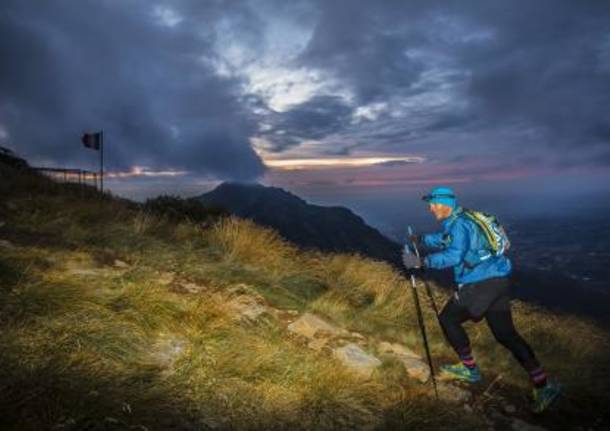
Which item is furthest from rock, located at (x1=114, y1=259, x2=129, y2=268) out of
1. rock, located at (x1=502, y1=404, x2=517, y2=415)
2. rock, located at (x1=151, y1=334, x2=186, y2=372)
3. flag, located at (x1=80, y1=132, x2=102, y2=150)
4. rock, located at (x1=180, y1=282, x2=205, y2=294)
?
flag, located at (x1=80, y1=132, x2=102, y2=150)

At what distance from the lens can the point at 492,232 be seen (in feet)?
16.0

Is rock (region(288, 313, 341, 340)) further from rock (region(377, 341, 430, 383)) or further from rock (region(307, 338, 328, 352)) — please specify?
rock (region(377, 341, 430, 383))

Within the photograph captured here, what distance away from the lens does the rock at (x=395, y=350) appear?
593 centimetres

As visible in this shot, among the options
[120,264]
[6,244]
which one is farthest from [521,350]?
[6,244]

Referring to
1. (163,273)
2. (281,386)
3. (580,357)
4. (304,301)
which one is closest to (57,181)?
(163,273)

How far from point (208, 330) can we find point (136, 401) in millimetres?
1629

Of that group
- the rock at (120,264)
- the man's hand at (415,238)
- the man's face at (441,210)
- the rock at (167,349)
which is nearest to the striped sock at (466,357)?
the man's hand at (415,238)

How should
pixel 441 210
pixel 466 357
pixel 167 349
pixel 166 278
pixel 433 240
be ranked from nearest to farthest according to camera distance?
1. pixel 167 349
2. pixel 441 210
3. pixel 466 357
4. pixel 433 240
5. pixel 166 278

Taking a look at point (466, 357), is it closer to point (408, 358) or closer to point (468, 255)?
point (408, 358)

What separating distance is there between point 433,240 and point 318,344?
6.44ft

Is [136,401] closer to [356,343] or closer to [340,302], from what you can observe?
[356,343]

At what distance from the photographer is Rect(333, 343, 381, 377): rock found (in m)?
5.03

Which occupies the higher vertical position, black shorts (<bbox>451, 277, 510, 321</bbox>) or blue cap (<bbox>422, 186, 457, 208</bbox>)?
blue cap (<bbox>422, 186, 457, 208</bbox>)

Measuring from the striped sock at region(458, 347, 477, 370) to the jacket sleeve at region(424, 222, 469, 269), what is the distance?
119 cm
